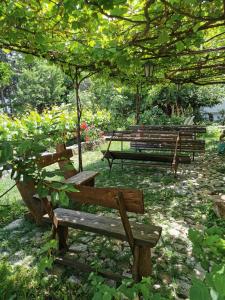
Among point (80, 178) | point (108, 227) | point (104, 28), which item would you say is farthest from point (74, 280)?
point (104, 28)

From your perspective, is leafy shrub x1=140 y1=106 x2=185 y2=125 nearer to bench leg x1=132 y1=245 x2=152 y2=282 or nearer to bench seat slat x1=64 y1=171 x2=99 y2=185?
bench seat slat x1=64 y1=171 x2=99 y2=185

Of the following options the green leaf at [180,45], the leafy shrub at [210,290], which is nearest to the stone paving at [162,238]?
the leafy shrub at [210,290]

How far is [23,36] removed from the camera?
3.20 metres

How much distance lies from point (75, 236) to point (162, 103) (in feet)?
52.7

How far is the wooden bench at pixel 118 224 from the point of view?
7.66 feet

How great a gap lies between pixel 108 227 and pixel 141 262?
475 mm

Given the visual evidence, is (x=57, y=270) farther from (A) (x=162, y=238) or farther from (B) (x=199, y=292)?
(B) (x=199, y=292)

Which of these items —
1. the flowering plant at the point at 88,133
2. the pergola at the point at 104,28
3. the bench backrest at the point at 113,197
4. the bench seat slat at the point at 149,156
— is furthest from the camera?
the flowering plant at the point at 88,133

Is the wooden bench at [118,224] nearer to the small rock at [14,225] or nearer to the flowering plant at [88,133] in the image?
the small rock at [14,225]

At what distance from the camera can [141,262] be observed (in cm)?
253

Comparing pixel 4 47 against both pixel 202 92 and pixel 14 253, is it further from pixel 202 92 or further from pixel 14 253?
pixel 202 92

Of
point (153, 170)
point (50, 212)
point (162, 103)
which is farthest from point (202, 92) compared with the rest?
point (50, 212)

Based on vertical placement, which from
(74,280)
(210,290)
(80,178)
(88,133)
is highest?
(210,290)

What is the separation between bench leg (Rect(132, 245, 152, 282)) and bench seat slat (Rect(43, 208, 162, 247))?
0.33ft
